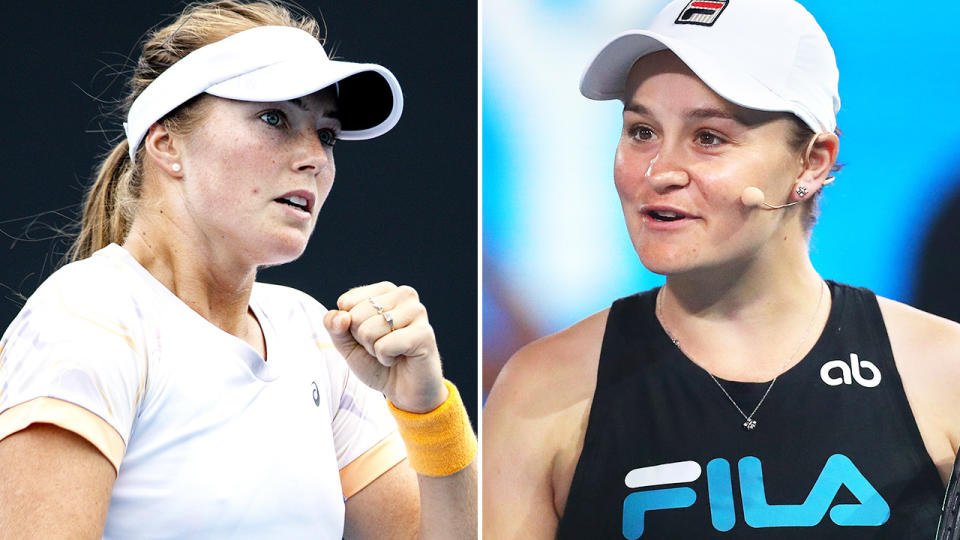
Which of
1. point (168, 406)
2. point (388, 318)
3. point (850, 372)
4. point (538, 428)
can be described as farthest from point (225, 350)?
point (850, 372)

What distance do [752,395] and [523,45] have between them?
611mm

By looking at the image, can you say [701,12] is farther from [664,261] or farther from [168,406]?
[168,406]

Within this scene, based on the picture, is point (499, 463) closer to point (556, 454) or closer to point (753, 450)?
point (556, 454)

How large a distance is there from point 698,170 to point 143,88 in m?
0.82

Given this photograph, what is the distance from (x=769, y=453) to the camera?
151 centimetres

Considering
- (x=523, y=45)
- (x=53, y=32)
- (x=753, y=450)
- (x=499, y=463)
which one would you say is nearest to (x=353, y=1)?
(x=53, y=32)

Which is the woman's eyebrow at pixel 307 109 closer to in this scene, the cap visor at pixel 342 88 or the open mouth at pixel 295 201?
the cap visor at pixel 342 88

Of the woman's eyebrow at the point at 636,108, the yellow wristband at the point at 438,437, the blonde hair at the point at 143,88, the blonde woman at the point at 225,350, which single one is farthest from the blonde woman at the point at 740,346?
the blonde hair at the point at 143,88

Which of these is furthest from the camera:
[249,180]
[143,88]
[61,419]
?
[143,88]

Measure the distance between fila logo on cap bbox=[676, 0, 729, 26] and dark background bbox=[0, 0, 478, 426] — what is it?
Answer: 0.99 m

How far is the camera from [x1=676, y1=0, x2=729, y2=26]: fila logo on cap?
151cm

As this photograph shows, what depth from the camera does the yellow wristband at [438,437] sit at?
1649 mm

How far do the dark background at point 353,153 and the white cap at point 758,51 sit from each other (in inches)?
39.5

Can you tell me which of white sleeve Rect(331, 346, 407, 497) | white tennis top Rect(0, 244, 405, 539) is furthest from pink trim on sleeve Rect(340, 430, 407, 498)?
white tennis top Rect(0, 244, 405, 539)
